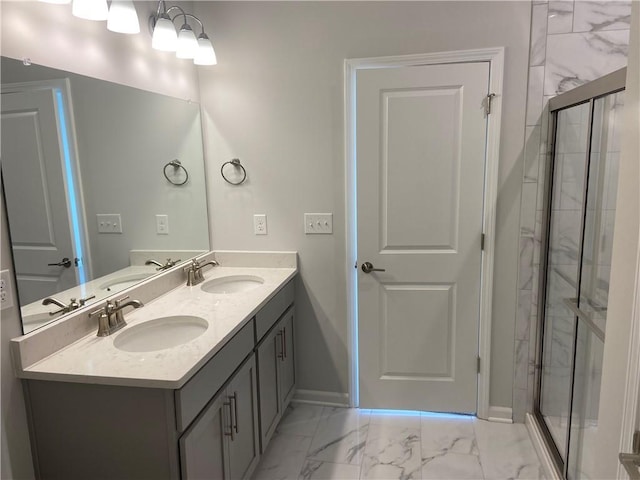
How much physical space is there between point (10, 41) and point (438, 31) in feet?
6.34

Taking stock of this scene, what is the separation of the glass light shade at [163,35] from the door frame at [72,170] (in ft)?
1.92

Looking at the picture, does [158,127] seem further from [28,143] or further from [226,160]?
[28,143]

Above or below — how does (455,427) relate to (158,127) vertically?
below

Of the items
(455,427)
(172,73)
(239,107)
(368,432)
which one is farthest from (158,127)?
(455,427)

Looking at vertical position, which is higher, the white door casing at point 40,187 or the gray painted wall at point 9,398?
the white door casing at point 40,187

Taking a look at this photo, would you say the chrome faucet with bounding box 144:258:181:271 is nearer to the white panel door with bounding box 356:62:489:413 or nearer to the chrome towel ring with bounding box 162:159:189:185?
the chrome towel ring with bounding box 162:159:189:185

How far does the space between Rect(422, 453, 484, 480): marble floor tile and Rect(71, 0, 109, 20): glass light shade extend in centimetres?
252

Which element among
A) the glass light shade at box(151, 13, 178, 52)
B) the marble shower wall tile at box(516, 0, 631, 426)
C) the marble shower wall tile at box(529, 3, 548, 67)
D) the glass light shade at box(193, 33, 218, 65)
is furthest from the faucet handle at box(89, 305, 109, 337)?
the marble shower wall tile at box(529, 3, 548, 67)

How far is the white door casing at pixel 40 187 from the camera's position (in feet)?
4.77

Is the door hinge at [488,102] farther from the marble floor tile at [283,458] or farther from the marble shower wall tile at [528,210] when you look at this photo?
the marble floor tile at [283,458]

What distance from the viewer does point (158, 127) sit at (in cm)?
236

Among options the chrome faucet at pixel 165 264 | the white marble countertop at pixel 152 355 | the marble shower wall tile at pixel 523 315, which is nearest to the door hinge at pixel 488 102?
the marble shower wall tile at pixel 523 315

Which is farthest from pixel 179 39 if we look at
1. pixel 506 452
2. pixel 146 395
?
pixel 506 452

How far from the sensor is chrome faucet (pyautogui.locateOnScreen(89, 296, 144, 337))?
1.71 meters
